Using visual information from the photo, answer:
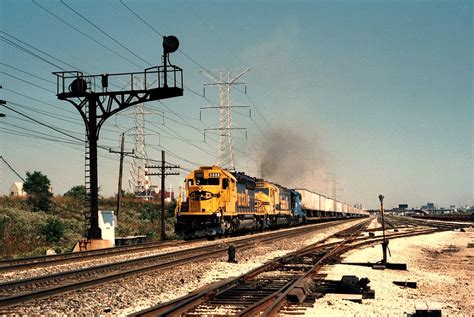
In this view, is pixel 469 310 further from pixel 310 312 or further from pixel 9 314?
pixel 9 314

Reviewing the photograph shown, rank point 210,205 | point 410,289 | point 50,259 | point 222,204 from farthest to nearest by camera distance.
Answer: point 222,204, point 210,205, point 50,259, point 410,289

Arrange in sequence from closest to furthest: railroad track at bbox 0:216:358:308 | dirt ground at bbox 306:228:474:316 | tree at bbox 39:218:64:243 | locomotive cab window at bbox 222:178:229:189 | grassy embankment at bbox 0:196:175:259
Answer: dirt ground at bbox 306:228:474:316 → railroad track at bbox 0:216:358:308 → grassy embankment at bbox 0:196:175:259 → tree at bbox 39:218:64:243 → locomotive cab window at bbox 222:178:229:189

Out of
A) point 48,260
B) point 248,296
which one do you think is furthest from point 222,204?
point 248,296

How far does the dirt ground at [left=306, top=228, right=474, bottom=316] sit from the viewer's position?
978 cm

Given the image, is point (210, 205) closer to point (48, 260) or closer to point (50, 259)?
point (50, 259)

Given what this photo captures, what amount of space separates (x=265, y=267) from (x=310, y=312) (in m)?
5.82

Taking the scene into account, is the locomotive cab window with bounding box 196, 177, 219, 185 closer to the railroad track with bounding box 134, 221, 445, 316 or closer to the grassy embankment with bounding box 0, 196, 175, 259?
the grassy embankment with bounding box 0, 196, 175, 259

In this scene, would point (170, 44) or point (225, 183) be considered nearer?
point (170, 44)

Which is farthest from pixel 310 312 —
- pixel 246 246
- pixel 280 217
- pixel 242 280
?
pixel 280 217

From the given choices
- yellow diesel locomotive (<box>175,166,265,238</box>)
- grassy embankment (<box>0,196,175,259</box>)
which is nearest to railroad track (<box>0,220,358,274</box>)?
yellow diesel locomotive (<box>175,166,265,238</box>)

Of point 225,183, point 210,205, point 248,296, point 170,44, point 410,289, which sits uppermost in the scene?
point 170,44

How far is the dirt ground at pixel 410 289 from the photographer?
9.78m

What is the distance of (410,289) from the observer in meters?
12.8

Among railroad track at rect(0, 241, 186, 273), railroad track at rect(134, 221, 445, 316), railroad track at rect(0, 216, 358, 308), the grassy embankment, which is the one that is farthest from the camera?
the grassy embankment
